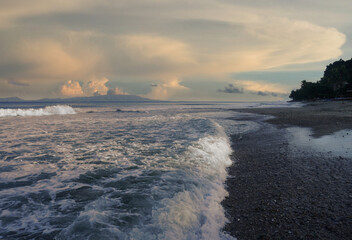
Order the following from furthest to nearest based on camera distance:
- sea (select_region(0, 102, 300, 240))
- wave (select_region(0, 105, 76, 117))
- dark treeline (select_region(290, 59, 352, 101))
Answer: dark treeline (select_region(290, 59, 352, 101)) → wave (select_region(0, 105, 76, 117)) → sea (select_region(0, 102, 300, 240))

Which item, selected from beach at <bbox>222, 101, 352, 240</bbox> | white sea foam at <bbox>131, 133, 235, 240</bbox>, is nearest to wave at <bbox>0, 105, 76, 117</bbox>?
white sea foam at <bbox>131, 133, 235, 240</bbox>

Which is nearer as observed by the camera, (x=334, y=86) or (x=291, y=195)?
(x=291, y=195)

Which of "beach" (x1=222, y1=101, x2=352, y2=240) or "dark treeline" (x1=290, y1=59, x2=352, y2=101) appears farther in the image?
"dark treeline" (x1=290, y1=59, x2=352, y2=101)

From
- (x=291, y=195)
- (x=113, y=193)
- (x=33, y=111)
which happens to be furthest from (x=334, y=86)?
(x=113, y=193)

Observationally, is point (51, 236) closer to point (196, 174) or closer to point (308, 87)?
point (196, 174)

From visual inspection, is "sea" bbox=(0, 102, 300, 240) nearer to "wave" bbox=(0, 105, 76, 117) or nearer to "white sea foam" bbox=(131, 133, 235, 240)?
"white sea foam" bbox=(131, 133, 235, 240)

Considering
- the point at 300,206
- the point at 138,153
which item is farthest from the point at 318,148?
the point at 138,153

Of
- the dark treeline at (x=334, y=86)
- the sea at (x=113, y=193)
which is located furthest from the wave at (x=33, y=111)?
the dark treeline at (x=334, y=86)

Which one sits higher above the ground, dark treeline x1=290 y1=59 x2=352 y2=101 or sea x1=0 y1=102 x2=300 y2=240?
dark treeline x1=290 y1=59 x2=352 y2=101

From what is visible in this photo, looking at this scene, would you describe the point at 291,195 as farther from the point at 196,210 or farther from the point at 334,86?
the point at 334,86

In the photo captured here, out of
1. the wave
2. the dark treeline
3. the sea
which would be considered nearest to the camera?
the sea

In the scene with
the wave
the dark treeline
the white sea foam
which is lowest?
the white sea foam

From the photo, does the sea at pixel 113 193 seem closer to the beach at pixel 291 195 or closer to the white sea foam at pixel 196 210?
the white sea foam at pixel 196 210

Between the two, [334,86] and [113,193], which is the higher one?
[334,86]
